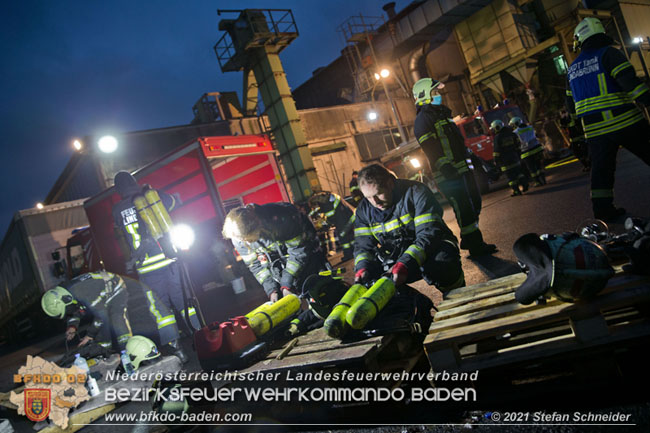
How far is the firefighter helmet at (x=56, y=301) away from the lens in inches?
198

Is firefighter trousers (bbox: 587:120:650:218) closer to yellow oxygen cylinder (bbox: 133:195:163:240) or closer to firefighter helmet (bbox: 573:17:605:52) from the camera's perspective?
firefighter helmet (bbox: 573:17:605:52)

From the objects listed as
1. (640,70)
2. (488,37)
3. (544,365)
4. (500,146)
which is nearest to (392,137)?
(488,37)

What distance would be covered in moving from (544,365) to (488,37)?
24242 millimetres

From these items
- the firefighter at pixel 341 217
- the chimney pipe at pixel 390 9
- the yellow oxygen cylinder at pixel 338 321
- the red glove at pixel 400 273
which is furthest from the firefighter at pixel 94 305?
the chimney pipe at pixel 390 9

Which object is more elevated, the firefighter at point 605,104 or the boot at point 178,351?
the firefighter at point 605,104

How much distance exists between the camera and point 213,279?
8062 mm

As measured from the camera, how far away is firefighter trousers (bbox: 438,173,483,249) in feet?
13.7

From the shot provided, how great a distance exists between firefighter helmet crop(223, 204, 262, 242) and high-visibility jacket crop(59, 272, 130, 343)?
2.78 meters

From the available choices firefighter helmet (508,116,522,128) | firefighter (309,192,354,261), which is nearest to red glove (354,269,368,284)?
firefighter (309,192,354,261)

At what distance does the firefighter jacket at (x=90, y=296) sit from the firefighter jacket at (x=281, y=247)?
2.53 m

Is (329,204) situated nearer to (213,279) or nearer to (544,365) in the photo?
(213,279)

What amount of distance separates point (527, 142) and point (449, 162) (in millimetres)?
5665

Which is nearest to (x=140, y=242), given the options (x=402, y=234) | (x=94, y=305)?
(x=94, y=305)

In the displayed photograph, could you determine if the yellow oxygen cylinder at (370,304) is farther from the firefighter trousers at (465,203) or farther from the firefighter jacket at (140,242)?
the firefighter jacket at (140,242)
